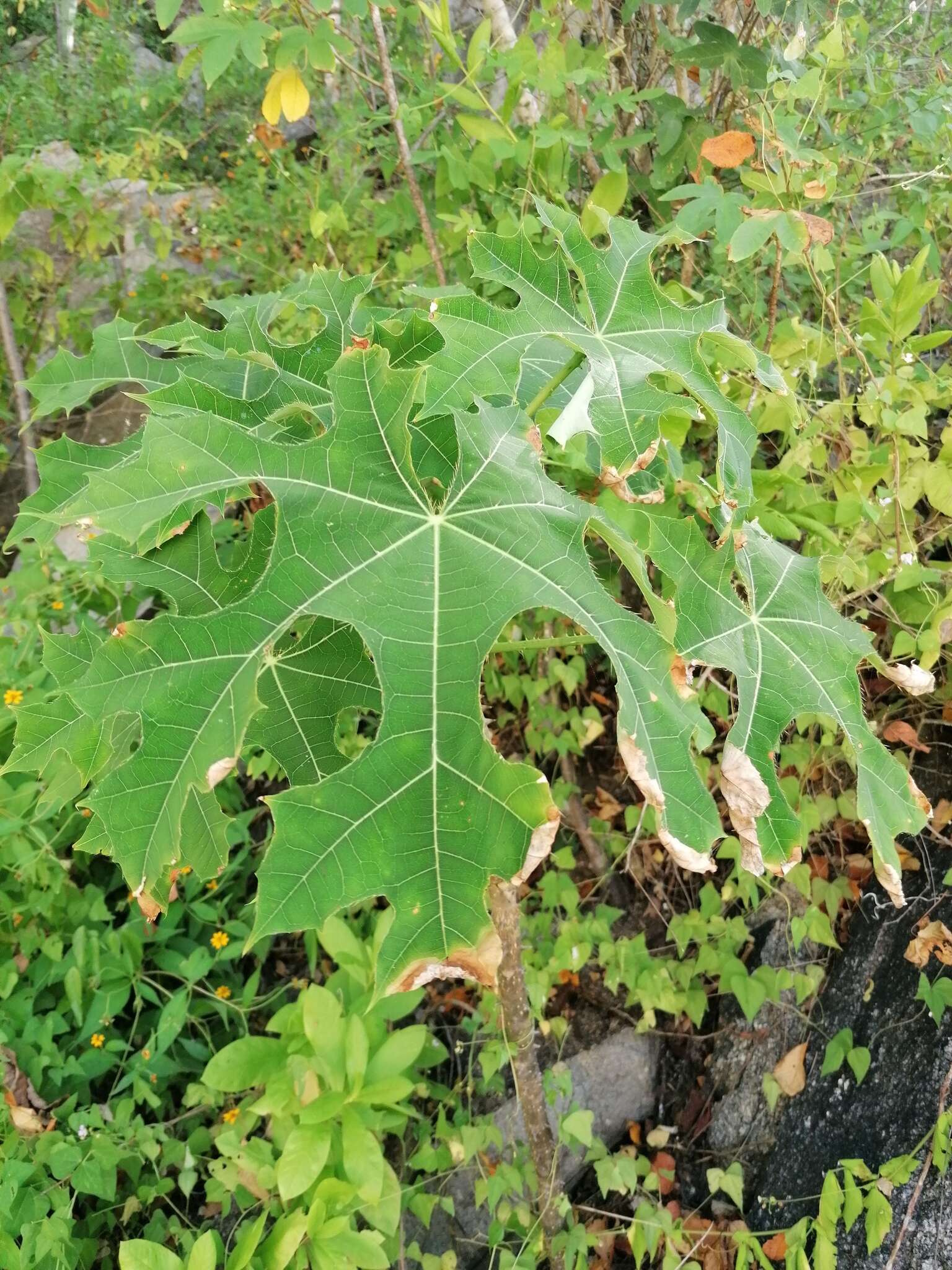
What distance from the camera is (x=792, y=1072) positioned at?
1.92 metres

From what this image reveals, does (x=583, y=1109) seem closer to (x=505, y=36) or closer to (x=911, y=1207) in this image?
(x=911, y=1207)

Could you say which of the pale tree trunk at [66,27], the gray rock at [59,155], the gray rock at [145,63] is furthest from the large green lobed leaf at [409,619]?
the gray rock at [145,63]

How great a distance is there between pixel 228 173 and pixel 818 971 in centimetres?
487

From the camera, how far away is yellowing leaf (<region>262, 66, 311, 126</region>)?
6.21 ft

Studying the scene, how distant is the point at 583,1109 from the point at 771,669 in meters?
1.54

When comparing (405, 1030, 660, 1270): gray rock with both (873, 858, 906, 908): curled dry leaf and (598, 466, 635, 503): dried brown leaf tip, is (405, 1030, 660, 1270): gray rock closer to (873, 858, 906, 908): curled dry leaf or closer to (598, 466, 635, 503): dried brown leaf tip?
(873, 858, 906, 908): curled dry leaf

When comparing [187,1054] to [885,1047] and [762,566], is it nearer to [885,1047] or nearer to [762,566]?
[885,1047]

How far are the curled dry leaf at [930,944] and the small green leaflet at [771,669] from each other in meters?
0.80

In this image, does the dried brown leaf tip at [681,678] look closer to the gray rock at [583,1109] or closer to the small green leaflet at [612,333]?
the small green leaflet at [612,333]

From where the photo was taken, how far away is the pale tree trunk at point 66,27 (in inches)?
237

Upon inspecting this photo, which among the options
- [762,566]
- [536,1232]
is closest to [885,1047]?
[536,1232]

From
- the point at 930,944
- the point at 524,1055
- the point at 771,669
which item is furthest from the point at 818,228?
the point at 524,1055

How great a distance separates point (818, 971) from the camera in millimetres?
1974

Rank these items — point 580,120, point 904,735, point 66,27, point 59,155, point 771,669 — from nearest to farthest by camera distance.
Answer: point 771,669
point 904,735
point 580,120
point 59,155
point 66,27
